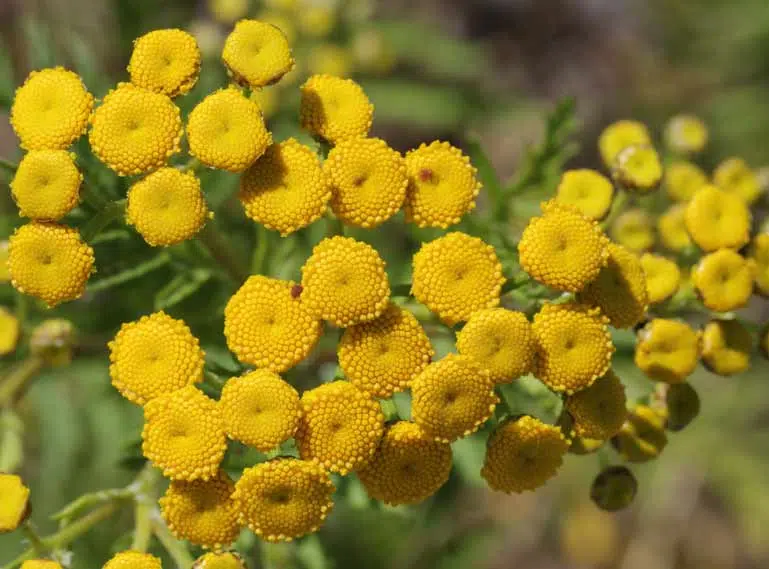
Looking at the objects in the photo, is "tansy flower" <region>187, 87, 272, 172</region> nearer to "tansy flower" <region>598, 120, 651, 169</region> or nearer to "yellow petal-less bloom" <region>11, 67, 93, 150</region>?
"yellow petal-less bloom" <region>11, 67, 93, 150</region>

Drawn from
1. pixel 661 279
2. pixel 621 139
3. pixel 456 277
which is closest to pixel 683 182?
pixel 621 139

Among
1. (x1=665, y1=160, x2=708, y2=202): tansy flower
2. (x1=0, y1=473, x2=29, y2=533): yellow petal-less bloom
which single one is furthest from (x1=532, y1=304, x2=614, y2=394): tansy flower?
(x1=0, y1=473, x2=29, y2=533): yellow petal-less bloom

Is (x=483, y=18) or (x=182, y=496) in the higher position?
(x=182, y=496)

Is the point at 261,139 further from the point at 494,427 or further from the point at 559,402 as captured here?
the point at 559,402

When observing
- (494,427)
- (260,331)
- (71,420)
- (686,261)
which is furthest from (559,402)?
(71,420)

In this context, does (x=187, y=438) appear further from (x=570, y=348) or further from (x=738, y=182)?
(x=738, y=182)

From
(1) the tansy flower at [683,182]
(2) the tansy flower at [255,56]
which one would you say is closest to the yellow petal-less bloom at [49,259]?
(2) the tansy flower at [255,56]

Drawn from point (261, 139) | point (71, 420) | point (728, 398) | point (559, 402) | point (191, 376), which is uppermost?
point (261, 139)

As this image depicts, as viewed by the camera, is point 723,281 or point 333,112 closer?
point 333,112
